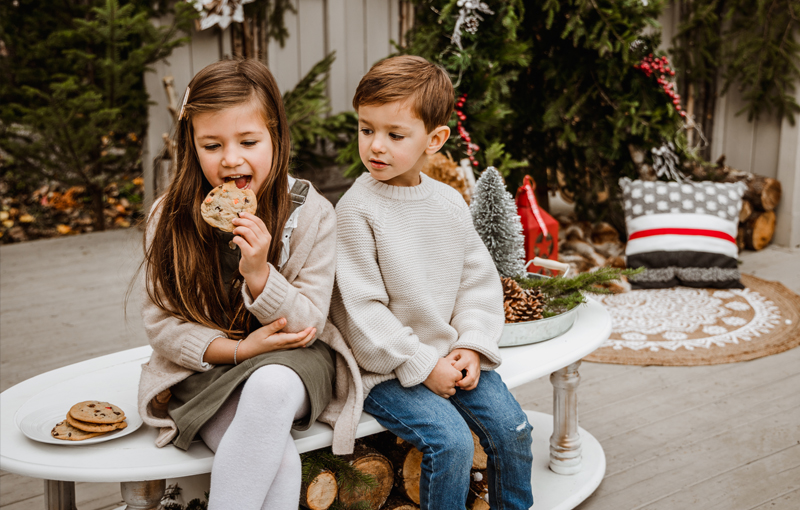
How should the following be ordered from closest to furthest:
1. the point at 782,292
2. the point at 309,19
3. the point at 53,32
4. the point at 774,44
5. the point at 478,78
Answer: the point at 478,78 < the point at 782,292 < the point at 774,44 < the point at 53,32 < the point at 309,19

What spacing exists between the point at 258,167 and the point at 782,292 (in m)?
3.14

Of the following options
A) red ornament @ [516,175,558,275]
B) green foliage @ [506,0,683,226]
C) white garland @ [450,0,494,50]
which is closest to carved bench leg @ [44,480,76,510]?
red ornament @ [516,175,558,275]

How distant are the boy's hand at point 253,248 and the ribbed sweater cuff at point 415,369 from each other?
352 millimetres

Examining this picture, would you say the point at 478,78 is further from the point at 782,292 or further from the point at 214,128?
the point at 214,128

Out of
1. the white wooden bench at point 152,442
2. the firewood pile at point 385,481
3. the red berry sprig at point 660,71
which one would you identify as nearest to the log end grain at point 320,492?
the firewood pile at point 385,481

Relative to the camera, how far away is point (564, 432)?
191 centimetres

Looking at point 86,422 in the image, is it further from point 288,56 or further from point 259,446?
point 288,56

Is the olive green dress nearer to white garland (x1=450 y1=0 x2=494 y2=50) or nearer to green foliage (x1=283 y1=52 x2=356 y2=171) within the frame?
white garland (x1=450 y1=0 x2=494 y2=50)

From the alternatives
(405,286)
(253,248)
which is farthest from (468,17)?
(253,248)

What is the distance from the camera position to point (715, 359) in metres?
2.80

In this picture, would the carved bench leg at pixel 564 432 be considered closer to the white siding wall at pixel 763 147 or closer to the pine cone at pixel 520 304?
the pine cone at pixel 520 304

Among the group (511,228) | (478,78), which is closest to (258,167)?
(511,228)

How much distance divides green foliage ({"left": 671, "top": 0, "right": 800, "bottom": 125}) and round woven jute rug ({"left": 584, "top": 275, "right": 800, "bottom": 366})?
1.38 meters

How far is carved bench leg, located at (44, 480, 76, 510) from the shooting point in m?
1.37
